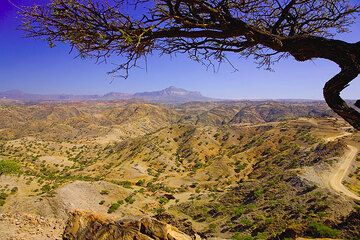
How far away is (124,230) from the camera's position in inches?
404

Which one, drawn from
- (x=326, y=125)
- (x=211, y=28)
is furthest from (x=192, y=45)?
(x=326, y=125)

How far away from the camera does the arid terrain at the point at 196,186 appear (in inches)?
656

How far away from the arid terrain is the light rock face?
46mm

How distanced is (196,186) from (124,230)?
40.9m

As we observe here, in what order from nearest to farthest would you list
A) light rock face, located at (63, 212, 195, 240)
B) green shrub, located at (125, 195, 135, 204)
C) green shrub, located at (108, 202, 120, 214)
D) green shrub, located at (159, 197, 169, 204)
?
light rock face, located at (63, 212, 195, 240), green shrub, located at (108, 202, 120, 214), green shrub, located at (125, 195, 135, 204), green shrub, located at (159, 197, 169, 204)

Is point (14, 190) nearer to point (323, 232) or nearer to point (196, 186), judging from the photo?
point (196, 186)

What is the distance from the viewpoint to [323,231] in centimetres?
1545

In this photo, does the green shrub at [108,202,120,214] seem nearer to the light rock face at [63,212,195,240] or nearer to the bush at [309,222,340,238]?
the bush at [309,222,340,238]

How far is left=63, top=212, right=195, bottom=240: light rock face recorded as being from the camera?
1015 cm

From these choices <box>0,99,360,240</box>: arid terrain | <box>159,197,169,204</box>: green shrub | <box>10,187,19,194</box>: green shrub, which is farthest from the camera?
<box>159,197,169,204</box>: green shrub

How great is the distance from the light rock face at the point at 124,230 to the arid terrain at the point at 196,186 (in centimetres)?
5

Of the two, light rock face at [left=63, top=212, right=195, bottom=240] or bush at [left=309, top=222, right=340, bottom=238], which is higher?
light rock face at [left=63, top=212, right=195, bottom=240]

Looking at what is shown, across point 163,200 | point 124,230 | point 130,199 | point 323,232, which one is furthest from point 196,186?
point 124,230

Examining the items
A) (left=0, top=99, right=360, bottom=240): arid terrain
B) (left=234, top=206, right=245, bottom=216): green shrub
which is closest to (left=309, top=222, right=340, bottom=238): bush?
(left=0, top=99, right=360, bottom=240): arid terrain
